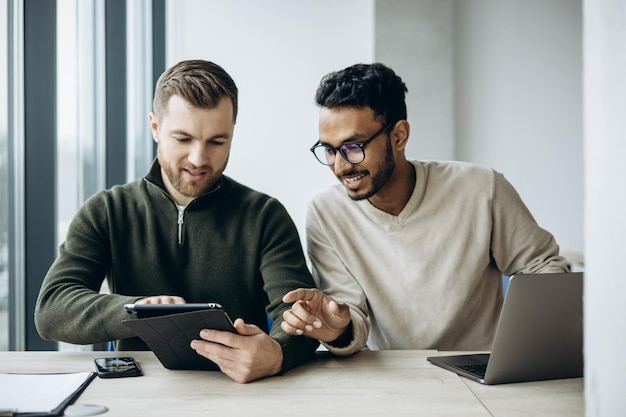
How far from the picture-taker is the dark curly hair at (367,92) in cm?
206

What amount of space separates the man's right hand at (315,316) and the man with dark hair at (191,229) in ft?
0.63

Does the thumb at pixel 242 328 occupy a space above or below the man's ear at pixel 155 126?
below

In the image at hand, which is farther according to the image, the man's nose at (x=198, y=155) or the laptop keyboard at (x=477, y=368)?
the man's nose at (x=198, y=155)

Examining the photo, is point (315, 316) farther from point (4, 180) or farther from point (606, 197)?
point (4, 180)

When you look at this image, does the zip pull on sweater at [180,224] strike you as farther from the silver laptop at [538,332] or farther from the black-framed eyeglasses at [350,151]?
the silver laptop at [538,332]

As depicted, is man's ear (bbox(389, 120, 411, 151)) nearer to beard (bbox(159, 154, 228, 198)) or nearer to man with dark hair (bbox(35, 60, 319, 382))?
man with dark hair (bbox(35, 60, 319, 382))

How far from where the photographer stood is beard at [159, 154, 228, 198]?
1913 millimetres

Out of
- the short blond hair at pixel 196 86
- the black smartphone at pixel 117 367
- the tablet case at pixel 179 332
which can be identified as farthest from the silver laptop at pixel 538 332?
the short blond hair at pixel 196 86

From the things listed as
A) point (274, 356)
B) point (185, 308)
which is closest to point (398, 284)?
point (274, 356)

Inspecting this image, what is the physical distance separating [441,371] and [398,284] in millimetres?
546

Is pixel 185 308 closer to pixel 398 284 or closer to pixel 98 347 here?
pixel 398 284

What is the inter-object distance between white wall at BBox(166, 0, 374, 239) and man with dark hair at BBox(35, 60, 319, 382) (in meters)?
2.30

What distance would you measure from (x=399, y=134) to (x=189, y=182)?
2.26 ft

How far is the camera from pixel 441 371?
1.52 metres
